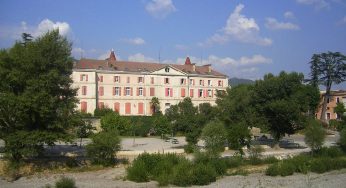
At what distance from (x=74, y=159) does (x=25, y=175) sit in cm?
437

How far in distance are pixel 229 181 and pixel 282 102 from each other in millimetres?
16351

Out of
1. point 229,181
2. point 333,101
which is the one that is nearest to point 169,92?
point 333,101

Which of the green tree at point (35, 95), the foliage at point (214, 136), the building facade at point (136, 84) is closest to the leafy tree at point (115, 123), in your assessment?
the green tree at point (35, 95)

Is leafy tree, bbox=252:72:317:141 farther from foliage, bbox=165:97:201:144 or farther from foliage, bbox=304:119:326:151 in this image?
foliage, bbox=165:97:201:144

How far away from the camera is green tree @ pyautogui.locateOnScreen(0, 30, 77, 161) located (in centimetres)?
2934

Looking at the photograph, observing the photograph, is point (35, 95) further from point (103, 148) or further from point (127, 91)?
point (127, 91)

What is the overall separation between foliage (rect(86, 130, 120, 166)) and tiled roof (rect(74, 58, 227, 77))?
39.9 metres

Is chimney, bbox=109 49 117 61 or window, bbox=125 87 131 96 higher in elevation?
chimney, bbox=109 49 117 61

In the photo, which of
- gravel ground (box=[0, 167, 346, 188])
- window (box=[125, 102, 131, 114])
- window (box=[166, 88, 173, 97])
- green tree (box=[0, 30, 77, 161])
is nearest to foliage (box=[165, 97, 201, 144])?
gravel ground (box=[0, 167, 346, 188])

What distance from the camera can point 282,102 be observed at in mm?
40188

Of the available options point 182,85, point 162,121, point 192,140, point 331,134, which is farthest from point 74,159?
point 182,85

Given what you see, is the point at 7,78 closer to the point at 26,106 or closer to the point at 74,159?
the point at 26,106

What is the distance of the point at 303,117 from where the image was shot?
41062mm

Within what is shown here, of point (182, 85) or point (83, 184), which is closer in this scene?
point (83, 184)
